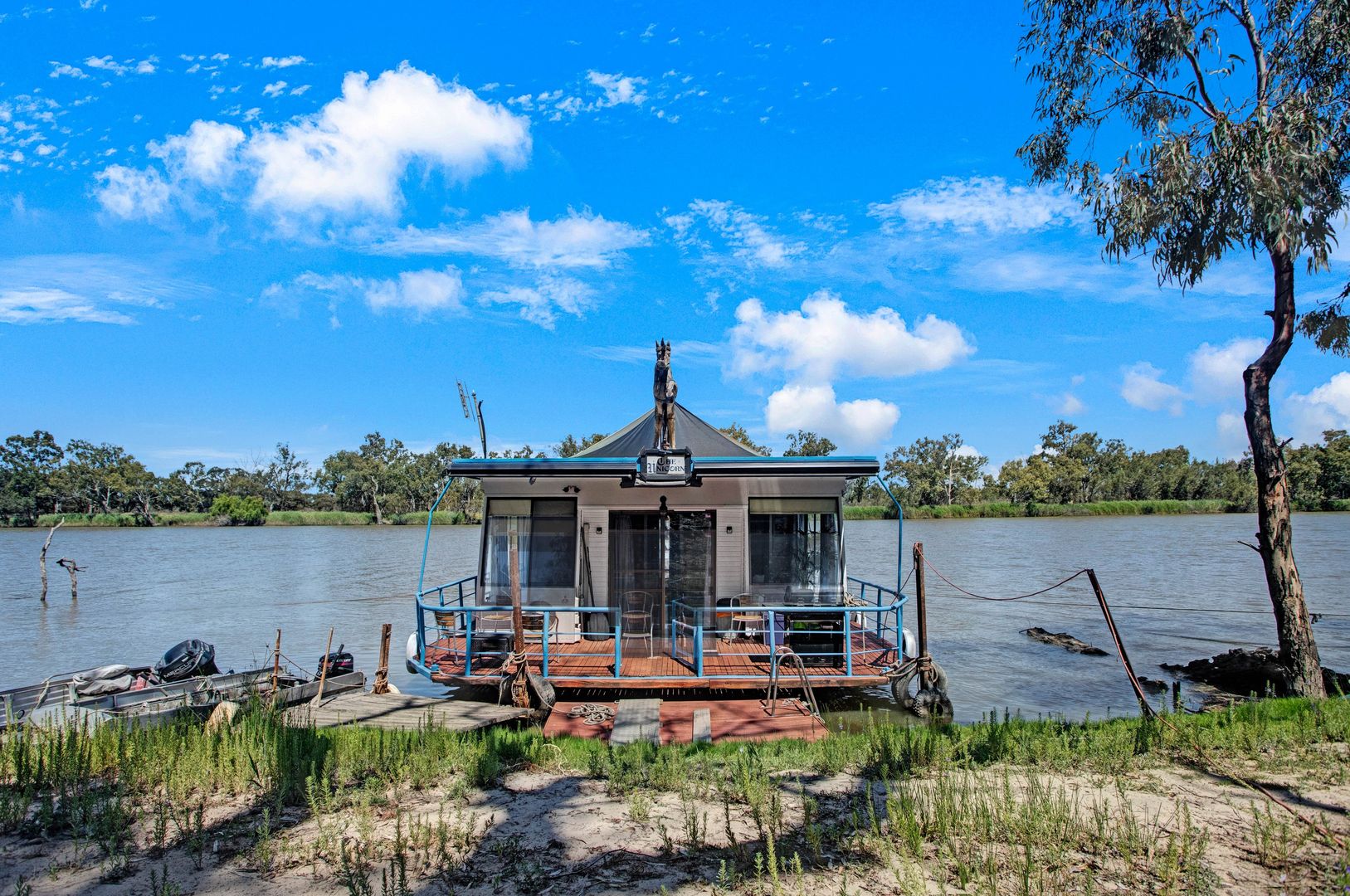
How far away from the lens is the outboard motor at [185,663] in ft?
42.7

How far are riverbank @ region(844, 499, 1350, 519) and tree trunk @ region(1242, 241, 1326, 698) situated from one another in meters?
69.5

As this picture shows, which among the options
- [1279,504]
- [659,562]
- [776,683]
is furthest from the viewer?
[659,562]

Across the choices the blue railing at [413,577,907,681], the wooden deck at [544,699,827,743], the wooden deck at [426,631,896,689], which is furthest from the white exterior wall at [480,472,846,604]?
the wooden deck at [544,699,827,743]

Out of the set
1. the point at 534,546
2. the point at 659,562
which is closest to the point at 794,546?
the point at 659,562

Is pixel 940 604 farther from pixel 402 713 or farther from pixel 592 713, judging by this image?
pixel 402 713

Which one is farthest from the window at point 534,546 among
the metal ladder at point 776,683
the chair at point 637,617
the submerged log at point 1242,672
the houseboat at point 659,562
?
the submerged log at point 1242,672

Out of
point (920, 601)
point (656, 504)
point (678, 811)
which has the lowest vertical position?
point (678, 811)

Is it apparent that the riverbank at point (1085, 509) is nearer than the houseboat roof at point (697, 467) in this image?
No

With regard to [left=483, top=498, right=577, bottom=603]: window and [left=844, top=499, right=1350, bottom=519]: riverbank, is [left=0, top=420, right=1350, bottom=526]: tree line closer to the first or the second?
[left=844, top=499, right=1350, bottom=519]: riverbank

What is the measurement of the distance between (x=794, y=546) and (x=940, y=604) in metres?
17.3

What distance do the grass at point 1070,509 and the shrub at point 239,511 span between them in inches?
2469

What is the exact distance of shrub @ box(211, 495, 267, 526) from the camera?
274ft

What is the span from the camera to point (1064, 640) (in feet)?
64.4

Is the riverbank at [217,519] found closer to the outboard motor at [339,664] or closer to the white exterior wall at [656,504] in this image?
the outboard motor at [339,664]
